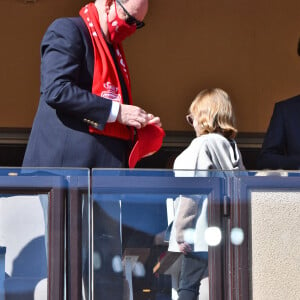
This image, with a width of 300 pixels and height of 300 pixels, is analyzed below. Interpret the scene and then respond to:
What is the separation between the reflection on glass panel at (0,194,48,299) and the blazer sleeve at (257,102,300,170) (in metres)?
1.64

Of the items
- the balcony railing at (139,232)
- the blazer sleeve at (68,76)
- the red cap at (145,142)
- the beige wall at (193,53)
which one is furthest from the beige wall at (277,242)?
the beige wall at (193,53)

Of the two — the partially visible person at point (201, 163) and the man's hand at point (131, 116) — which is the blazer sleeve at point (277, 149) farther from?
the man's hand at point (131, 116)

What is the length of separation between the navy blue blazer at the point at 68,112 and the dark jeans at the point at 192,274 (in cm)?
53

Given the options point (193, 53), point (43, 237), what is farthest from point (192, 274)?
point (193, 53)

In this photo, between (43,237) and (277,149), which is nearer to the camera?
(43,237)

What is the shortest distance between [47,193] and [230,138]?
1215 mm

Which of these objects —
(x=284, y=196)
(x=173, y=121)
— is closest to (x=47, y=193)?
(x=284, y=196)

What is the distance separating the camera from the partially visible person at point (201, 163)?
12.7 feet

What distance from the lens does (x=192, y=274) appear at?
3887mm

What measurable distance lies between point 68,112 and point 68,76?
0.14m

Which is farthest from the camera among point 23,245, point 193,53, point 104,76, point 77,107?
point 193,53

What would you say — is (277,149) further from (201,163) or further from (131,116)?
(131,116)

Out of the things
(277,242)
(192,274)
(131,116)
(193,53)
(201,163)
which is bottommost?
(192,274)

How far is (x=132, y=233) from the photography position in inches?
152
